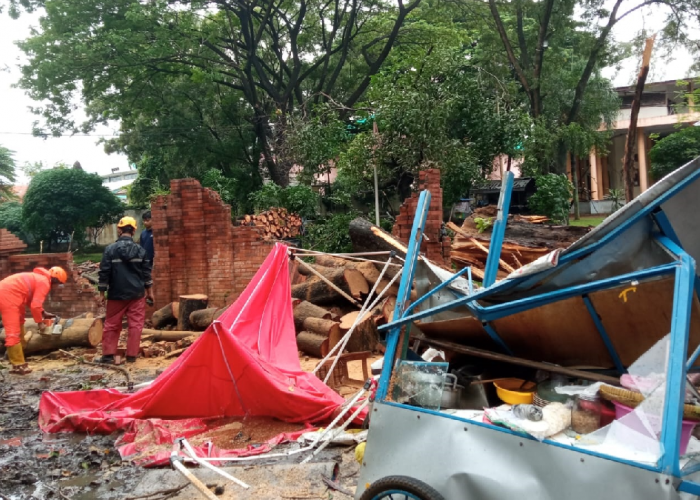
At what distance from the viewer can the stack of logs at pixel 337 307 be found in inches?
304

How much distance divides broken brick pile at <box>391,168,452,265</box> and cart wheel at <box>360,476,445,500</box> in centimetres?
679

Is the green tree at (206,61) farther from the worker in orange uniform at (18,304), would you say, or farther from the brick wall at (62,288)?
the worker in orange uniform at (18,304)

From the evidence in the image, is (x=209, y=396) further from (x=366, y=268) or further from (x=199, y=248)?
(x=199, y=248)

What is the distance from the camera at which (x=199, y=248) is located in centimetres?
1080

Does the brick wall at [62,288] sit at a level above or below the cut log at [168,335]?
above

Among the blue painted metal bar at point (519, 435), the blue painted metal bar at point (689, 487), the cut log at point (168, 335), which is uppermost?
the blue painted metal bar at point (519, 435)

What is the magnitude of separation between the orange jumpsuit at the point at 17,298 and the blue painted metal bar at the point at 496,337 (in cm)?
646

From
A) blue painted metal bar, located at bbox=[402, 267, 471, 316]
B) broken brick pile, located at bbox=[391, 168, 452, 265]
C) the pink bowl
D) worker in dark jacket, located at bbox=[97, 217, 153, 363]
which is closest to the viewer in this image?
the pink bowl

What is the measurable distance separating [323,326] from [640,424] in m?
5.70

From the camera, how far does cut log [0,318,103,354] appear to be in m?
8.68

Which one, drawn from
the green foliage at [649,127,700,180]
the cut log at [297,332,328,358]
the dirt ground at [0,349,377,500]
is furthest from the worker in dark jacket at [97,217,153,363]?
the green foliage at [649,127,700,180]

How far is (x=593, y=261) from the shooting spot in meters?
2.84

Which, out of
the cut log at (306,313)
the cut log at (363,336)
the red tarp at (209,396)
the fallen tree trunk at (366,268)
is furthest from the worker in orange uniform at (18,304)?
the cut log at (363,336)

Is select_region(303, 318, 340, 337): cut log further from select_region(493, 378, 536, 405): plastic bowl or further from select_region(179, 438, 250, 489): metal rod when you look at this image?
select_region(493, 378, 536, 405): plastic bowl
